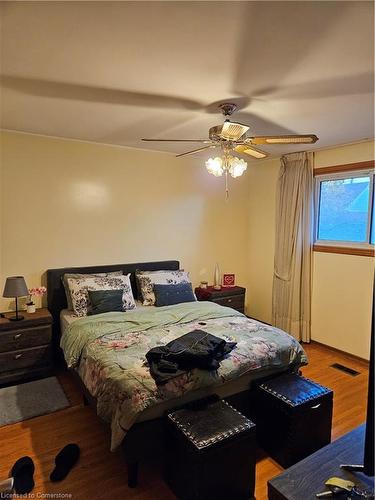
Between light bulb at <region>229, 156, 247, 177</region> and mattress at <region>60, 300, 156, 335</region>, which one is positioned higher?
light bulb at <region>229, 156, 247, 177</region>

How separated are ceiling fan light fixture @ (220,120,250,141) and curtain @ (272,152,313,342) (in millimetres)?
1997

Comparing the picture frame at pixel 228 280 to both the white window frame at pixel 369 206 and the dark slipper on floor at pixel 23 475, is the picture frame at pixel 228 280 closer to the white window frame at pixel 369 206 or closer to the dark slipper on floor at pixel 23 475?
the white window frame at pixel 369 206

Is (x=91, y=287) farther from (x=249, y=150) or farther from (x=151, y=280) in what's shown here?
(x=249, y=150)

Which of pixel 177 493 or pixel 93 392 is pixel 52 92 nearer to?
pixel 93 392

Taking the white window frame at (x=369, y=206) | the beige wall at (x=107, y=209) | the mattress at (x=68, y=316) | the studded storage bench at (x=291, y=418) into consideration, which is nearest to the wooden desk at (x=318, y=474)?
the studded storage bench at (x=291, y=418)

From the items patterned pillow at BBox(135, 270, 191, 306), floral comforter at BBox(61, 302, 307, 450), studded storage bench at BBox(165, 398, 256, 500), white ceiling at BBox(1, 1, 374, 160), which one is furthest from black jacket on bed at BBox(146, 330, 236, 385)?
white ceiling at BBox(1, 1, 374, 160)

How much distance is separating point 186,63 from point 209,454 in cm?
212

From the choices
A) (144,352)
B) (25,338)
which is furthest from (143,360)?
(25,338)

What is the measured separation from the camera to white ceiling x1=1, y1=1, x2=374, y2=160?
1.40 metres

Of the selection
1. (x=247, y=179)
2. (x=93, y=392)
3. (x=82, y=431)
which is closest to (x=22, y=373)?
(x=82, y=431)

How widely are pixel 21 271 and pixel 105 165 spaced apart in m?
1.49

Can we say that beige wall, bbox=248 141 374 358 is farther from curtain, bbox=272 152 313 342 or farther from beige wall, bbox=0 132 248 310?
beige wall, bbox=0 132 248 310

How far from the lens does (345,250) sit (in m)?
3.73

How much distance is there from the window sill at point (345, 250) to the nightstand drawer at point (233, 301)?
1.19m
